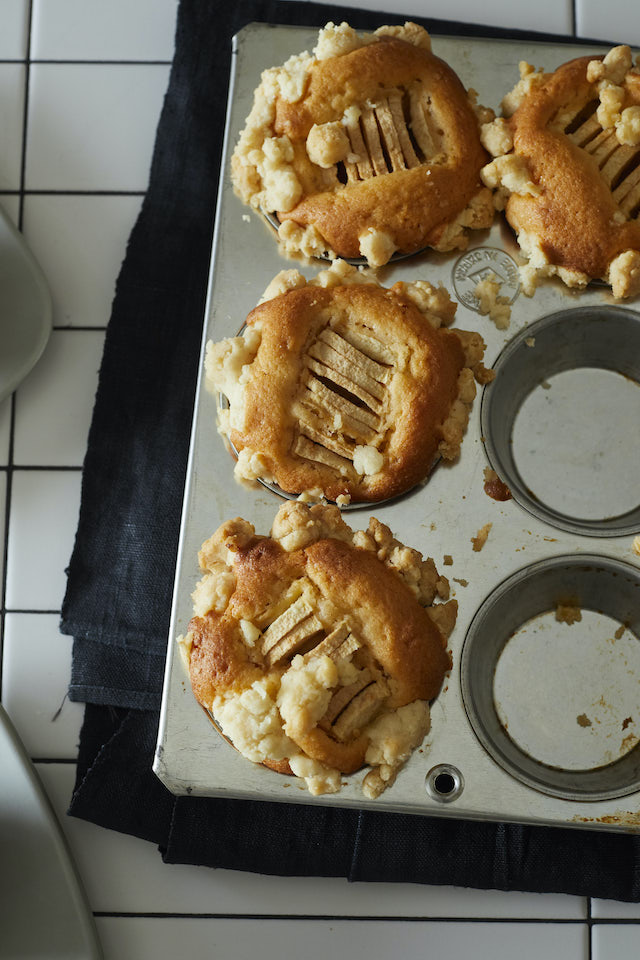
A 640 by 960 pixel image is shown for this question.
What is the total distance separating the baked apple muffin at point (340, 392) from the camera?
4.41 ft

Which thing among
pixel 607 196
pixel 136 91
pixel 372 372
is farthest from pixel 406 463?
pixel 136 91

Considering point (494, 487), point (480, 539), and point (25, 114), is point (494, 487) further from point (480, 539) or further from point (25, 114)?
point (25, 114)

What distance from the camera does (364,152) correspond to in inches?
56.5

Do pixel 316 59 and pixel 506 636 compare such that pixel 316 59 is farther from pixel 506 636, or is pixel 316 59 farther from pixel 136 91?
pixel 506 636

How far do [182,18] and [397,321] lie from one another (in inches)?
34.2

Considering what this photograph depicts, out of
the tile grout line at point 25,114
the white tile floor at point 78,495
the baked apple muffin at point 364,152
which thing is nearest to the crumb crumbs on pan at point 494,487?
the baked apple muffin at point 364,152

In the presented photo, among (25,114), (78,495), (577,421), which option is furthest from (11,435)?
(577,421)

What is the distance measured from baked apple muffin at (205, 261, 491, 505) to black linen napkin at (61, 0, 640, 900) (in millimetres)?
317

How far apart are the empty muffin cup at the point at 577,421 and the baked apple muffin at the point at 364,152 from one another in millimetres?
263

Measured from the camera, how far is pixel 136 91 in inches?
71.8

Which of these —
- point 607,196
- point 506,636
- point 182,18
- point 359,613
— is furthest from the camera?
point 182,18

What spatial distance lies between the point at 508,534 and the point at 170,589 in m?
0.59

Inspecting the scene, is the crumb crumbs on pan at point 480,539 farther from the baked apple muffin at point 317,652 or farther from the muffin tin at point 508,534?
the baked apple muffin at point 317,652

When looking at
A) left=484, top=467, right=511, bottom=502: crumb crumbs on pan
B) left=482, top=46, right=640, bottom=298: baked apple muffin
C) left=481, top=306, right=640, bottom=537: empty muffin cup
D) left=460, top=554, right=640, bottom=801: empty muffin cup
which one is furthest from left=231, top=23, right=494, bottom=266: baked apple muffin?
left=460, top=554, right=640, bottom=801: empty muffin cup
